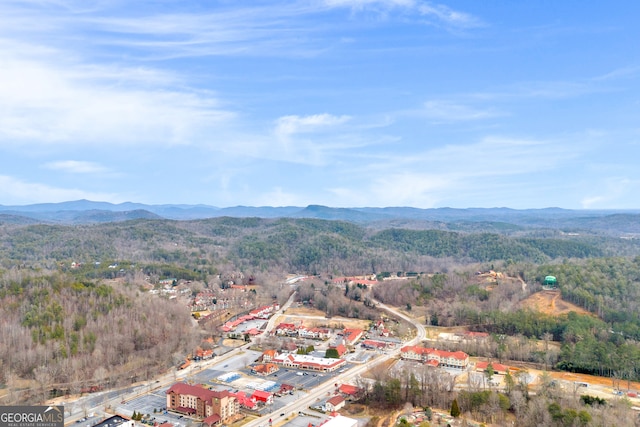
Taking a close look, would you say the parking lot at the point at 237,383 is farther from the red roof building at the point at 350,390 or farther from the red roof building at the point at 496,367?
the red roof building at the point at 496,367

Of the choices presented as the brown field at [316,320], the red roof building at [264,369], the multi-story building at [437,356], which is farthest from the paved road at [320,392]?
the brown field at [316,320]

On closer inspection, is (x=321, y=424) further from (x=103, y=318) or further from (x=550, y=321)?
(x=550, y=321)

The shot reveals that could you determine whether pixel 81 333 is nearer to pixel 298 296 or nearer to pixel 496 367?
pixel 496 367

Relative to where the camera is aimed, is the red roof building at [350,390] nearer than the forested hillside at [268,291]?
Yes

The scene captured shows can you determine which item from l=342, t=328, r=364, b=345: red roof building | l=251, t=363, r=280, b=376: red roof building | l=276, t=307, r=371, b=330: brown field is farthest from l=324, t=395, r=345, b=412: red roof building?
l=276, t=307, r=371, b=330: brown field

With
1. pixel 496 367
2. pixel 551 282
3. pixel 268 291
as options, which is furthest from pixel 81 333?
pixel 551 282

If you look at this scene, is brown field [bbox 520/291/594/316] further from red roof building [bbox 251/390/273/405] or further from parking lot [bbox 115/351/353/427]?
red roof building [bbox 251/390/273/405]

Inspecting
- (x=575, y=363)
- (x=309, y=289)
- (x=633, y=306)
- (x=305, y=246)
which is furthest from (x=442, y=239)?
(x=575, y=363)

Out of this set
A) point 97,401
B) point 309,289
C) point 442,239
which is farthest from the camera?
point 442,239

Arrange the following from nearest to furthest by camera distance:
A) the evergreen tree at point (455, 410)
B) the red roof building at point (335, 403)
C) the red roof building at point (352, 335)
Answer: the evergreen tree at point (455, 410) < the red roof building at point (335, 403) < the red roof building at point (352, 335)
